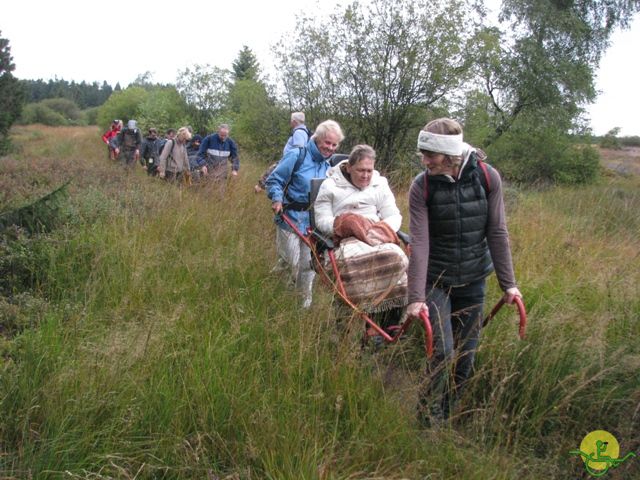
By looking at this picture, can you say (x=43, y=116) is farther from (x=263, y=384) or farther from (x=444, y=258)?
(x=444, y=258)

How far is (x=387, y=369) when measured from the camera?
292 centimetres

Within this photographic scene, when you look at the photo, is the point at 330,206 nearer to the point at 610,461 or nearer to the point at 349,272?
the point at 349,272

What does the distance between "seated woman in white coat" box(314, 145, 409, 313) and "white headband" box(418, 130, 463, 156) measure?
1.03 metres

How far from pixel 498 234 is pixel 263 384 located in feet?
5.32

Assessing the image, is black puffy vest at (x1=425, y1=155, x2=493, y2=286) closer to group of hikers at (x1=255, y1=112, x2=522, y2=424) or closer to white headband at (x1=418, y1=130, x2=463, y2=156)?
group of hikers at (x1=255, y1=112, x2=522, y2=424)

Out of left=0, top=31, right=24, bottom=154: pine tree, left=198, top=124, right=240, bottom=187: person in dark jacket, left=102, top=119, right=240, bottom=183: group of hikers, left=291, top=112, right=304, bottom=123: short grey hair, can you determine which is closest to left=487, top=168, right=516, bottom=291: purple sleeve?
left=102, top=119, right=240, bottom=183: group of hikers

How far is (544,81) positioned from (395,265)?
21.0m

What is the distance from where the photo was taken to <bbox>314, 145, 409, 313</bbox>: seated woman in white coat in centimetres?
373

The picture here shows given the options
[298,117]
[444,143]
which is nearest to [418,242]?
[444,143]

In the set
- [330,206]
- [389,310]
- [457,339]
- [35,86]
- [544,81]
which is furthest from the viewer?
[35,86]

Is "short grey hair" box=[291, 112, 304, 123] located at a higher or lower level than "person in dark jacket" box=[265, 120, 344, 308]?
higher

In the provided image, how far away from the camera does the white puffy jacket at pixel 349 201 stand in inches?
171

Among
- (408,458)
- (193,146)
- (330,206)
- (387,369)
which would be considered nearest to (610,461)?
(408,458)

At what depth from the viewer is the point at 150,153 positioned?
1314cm
